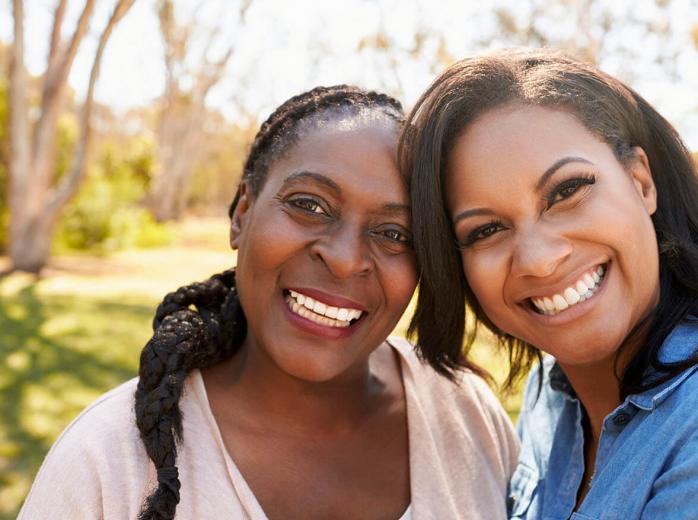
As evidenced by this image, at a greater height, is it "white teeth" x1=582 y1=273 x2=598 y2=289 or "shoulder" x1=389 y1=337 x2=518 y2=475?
"white teeth" x1=582 y1=273 x2=598 y2=289

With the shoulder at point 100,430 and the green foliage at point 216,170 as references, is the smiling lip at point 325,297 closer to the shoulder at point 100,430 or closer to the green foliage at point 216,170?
the shoulder at point 100,430

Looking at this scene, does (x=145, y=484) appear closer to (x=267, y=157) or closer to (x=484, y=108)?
(x=267, y=157)

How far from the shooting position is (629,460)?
1814 millimetres

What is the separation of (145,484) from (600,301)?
49.7 inches

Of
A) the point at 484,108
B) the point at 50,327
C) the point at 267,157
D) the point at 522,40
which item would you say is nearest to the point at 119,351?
the point at 50,327

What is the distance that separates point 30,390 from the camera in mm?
5629

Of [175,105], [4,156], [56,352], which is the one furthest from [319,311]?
[175,105]

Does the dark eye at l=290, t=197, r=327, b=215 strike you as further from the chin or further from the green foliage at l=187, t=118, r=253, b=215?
the green foliage at l=187, t=118, r=253, b=215

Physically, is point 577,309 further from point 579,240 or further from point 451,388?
point 451,388


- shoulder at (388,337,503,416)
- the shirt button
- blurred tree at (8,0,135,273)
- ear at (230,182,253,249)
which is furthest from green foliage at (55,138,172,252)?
the shirt button

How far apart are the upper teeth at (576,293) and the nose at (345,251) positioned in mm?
524

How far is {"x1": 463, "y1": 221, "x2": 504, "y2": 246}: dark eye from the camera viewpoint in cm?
204

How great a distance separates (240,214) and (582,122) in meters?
1.14

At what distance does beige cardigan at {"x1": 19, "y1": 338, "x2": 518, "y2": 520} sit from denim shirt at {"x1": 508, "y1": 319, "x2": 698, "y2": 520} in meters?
0.14
